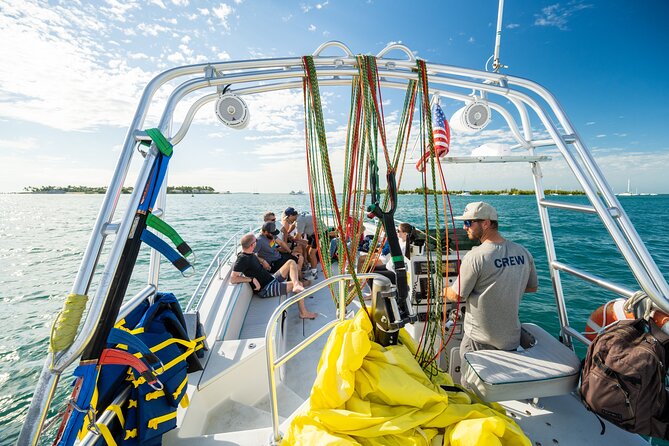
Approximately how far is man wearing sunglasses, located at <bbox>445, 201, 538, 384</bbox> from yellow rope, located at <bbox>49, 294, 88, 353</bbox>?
7.27ft

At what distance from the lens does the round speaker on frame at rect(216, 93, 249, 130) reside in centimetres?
205

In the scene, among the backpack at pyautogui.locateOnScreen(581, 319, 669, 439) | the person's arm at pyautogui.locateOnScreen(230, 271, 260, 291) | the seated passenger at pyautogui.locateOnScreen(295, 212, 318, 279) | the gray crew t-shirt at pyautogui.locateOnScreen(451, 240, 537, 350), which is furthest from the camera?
the seated passenger at pyautogui.locateOnScreen(295, 212, 318, 279)

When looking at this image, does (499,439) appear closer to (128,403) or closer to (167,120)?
(128,403)

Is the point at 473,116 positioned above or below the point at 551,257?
above

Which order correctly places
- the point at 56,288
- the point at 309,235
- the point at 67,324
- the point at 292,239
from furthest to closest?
the point at 56,288 < the point at 309,235 < the point at 292,239 < the point at 67,324

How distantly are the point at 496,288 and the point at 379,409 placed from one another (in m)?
1.24

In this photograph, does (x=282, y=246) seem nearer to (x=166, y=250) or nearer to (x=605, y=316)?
(x=166, y=250)

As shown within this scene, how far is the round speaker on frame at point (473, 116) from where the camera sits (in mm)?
2406

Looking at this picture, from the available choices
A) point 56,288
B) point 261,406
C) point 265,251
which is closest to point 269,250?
point 265,251

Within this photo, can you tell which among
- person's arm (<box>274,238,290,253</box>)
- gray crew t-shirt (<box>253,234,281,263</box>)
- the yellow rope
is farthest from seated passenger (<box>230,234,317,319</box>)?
the yellow rope

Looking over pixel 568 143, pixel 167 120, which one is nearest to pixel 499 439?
pixel 568 143

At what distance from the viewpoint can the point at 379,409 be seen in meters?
1.40

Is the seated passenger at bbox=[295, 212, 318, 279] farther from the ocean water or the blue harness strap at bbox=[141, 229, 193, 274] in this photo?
the blue harness strap at bbox=[141, 229, 193, 274]

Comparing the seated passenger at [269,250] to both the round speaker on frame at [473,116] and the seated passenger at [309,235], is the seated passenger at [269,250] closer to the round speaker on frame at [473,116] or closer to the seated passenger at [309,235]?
the seated passenger at [309,235]
